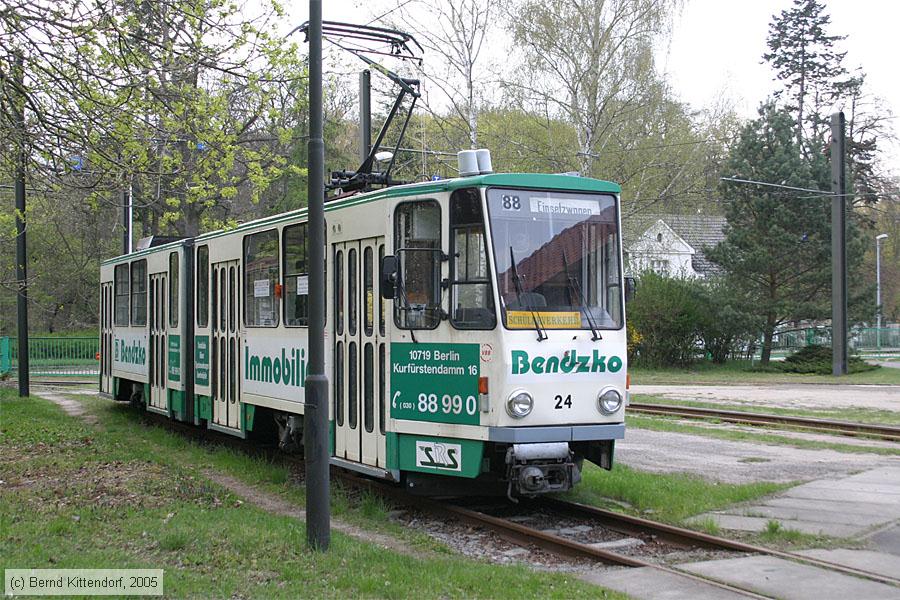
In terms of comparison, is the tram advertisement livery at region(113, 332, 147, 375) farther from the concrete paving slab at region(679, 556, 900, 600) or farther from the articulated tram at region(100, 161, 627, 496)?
the concrete paving slab at region(679, 556, 900, 600)

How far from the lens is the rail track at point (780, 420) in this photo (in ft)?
55.6

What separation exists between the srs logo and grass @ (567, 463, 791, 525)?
176 cm

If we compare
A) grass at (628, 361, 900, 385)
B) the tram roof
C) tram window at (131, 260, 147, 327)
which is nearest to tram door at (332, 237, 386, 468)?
the tram roof

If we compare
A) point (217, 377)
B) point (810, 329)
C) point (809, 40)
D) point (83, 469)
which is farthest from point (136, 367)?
point (809, 40)

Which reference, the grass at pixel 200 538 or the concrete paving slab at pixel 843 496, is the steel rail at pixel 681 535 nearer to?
the grass at pixel 200 538

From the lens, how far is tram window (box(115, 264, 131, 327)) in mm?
20484

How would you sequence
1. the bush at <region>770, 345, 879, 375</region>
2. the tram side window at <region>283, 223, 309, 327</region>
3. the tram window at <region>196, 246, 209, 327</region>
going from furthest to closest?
the bush at <region>770, 345, 879, 375</region> → the tram window at <region>196, 246, 209, 327</region> → the tram side window at <region>283, 223, 309, 327</region>

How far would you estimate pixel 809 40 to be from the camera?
52438 mm

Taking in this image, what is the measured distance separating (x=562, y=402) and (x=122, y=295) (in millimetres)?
13774

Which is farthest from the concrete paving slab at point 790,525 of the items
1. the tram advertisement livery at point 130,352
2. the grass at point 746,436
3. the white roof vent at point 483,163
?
the tram advertisement livery at point 130,352

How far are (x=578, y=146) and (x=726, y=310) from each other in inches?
357

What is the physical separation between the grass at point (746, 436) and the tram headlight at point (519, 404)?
7.55 meters

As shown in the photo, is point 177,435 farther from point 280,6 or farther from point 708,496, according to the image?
point 708,496

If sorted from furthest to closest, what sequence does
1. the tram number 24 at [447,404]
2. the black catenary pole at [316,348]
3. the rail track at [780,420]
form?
the rail track at [780,420] < the tram number 24 at [447,404] < the black catenary pole at [316,348]
